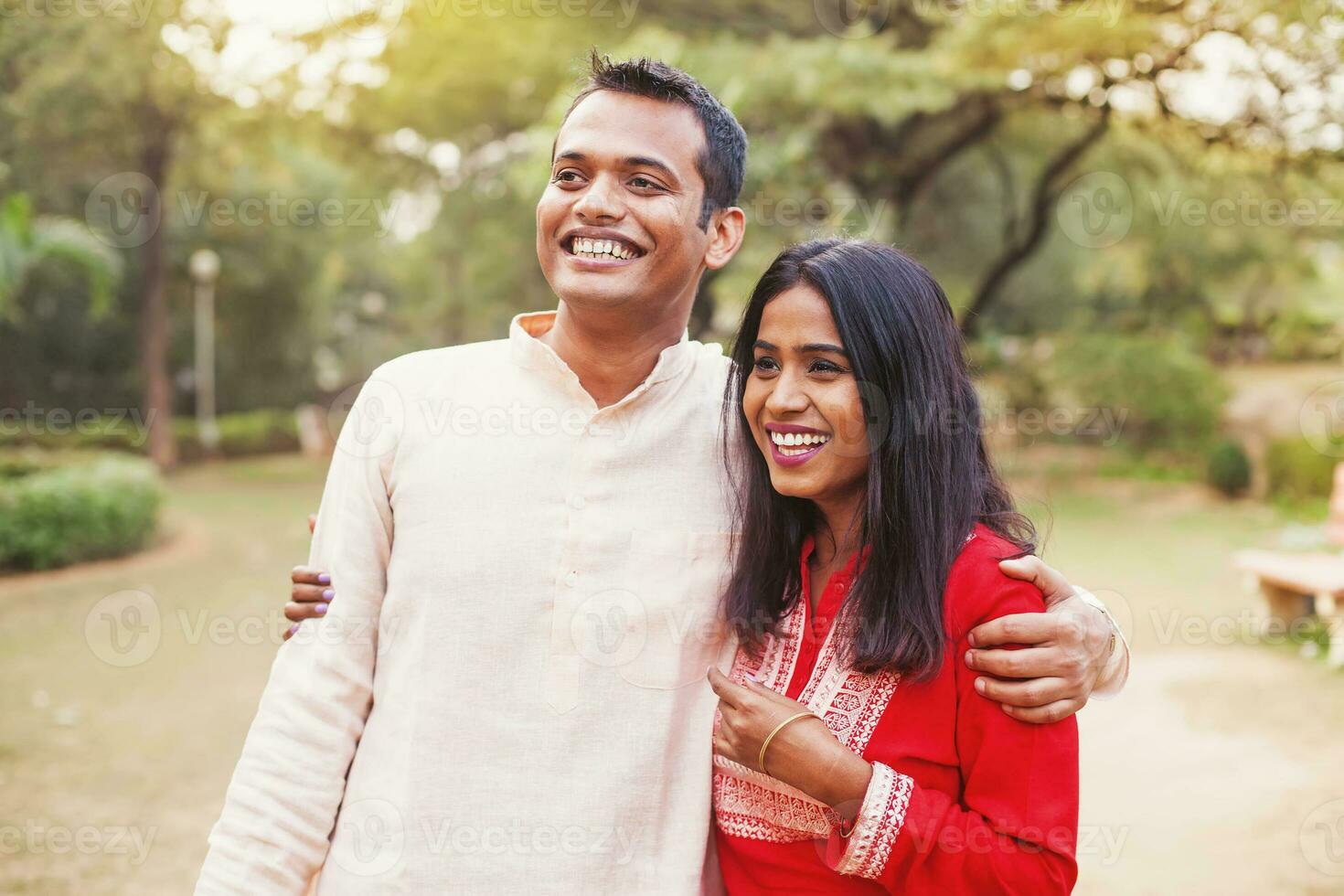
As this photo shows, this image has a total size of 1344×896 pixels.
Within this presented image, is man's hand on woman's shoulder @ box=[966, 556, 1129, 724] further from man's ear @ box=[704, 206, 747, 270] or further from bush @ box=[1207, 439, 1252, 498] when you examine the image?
bush @ box=[1207, 439, 1252, 498]

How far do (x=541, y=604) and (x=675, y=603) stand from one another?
247 mm

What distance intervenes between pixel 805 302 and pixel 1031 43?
34.3 ft

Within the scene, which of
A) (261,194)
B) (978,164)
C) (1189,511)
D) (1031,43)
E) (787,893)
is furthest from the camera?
(261,194)

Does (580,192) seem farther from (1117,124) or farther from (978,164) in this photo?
(978,164)

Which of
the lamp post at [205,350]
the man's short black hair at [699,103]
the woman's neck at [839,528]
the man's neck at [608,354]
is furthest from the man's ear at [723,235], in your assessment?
the lamp post at [205,350]

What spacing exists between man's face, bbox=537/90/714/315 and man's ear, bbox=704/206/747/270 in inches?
2.5

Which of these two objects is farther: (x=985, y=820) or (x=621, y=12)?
(x=621, y=12)

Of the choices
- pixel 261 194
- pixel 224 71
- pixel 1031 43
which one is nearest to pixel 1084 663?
pixel 1031 43

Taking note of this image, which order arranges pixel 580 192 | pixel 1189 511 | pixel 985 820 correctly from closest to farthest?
1. pixel 985 820
2. pixel 580 192
3. pixel 1189 511

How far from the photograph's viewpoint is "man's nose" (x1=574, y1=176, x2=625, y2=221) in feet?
6.91

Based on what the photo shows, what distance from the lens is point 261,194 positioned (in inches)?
952

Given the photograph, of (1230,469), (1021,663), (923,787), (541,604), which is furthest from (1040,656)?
(1230,469)

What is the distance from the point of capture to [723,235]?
2354 millimetres

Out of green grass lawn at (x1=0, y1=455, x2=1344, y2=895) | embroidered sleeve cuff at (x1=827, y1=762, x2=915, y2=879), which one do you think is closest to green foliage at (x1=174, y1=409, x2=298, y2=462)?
green grass lawn at (x1=0, y1=455, x2=1344, y2=895)
